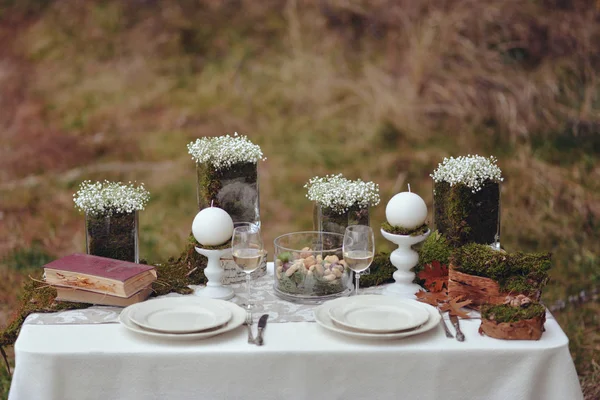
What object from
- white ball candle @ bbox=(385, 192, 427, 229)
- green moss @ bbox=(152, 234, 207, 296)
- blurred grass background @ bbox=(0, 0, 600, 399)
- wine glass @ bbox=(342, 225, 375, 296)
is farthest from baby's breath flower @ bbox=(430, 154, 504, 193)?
blurred grass background @ bbox=(0, 0, 600, 399)

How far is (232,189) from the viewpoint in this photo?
6.48 ft

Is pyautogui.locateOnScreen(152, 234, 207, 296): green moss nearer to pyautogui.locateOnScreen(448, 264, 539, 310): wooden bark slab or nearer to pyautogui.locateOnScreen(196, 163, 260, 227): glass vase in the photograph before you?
pyautogui.locateOnScreen(196, 163, 260, 227): glass vase

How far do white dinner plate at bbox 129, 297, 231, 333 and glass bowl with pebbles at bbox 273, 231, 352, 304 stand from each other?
0.19 meters

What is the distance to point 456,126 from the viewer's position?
16.6ft

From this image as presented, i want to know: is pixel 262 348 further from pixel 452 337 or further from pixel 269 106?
pixel 269 106

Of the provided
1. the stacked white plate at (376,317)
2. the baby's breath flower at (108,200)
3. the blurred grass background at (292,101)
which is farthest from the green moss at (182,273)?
the blurred grass background at (292,101)

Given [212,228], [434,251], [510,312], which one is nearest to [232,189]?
[212,228]

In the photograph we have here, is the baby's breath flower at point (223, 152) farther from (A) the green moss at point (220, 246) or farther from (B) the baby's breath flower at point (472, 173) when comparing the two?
(B) the baby's breath flower at point (472, 173)

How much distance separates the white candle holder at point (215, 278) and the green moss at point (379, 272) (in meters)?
0.37

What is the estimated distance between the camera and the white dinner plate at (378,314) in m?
1.53

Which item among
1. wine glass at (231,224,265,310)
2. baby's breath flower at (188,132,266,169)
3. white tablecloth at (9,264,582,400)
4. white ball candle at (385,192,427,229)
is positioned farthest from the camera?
baby's breath flower at (188,132,266,169)

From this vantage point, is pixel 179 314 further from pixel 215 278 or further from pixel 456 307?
pixel 456 307

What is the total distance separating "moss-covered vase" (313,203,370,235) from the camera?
191 centimetres

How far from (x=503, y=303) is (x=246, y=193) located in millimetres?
759
